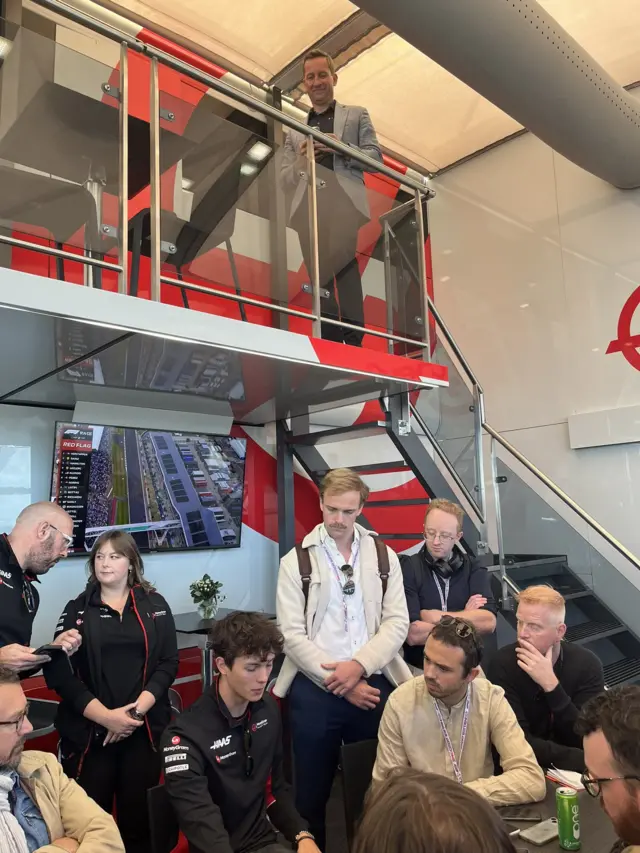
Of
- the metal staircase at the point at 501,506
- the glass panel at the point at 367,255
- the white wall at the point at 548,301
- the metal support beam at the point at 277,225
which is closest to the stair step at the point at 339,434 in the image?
the metal staircase at the point at 501,506

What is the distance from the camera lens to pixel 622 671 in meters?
4.24

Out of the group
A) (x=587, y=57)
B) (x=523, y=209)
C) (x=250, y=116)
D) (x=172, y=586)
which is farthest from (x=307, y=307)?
(x=523, y=209)

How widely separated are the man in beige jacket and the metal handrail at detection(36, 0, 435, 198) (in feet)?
7.71

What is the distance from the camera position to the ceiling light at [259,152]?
3061 millimetres

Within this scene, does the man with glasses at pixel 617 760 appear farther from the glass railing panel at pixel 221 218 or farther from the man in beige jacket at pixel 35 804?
the glass railing panel at pixel 221 218

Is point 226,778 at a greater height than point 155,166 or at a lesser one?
lesser

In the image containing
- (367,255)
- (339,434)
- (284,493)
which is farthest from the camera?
(284,493)

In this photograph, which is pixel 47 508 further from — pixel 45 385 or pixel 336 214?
pixel 336 214

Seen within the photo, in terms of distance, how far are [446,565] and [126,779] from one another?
1.67m

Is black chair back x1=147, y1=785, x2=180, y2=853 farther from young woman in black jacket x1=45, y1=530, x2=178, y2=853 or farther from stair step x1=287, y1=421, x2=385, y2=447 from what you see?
stair step x1=287, y1=421, x2=385, y2=447

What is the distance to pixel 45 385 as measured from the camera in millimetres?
3502

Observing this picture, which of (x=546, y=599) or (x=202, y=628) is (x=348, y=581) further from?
(x=202, y=628)

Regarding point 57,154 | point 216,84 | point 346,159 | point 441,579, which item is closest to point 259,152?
point 216,84

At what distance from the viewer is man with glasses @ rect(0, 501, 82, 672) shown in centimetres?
242
